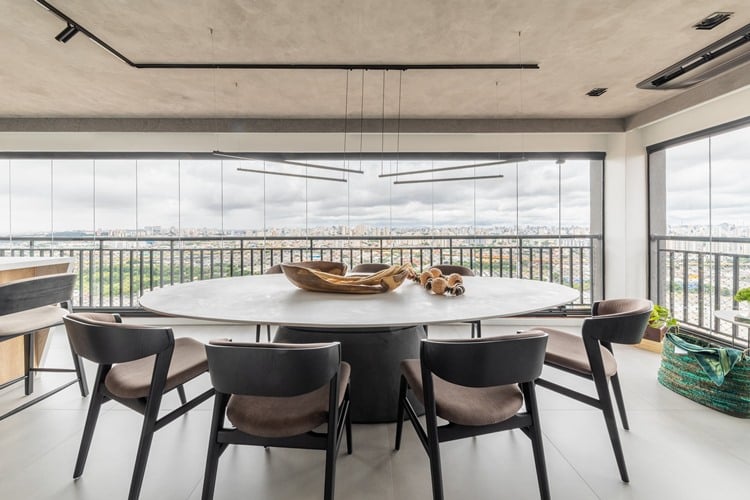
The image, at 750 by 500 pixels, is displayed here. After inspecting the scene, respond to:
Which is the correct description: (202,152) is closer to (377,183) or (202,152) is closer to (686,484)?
(377,183)

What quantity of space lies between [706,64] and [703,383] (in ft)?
8.48

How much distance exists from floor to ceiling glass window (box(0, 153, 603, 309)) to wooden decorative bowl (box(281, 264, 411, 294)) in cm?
232

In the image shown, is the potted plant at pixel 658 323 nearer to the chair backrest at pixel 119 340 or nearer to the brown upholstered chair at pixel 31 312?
the chair backrest at pixel 119 340

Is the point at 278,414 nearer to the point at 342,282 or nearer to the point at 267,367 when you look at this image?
the point at 267,367

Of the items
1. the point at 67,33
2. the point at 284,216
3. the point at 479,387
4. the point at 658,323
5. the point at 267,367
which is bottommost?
the point at 658,323

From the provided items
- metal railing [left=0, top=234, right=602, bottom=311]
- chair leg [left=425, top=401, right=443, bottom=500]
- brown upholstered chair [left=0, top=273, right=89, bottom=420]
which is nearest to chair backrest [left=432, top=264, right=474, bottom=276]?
metal railing [left=0, top=234, right=602, bottom=311]

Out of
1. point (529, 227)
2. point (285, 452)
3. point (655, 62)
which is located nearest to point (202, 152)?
point (285, 452)

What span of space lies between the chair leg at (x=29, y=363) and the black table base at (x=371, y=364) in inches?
81.3

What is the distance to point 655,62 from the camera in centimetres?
263

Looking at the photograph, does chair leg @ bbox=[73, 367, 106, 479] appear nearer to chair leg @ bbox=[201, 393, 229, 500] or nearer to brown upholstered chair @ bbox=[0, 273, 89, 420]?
chair leg @ bbox=[201, 393, 229, 500]

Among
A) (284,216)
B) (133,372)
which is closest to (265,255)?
(284,216)

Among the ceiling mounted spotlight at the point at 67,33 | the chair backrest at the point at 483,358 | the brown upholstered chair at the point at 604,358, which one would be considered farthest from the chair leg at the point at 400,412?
the ceiling mounted spotlight at the point at 67,33

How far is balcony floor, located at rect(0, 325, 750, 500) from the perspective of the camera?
58.3 inches

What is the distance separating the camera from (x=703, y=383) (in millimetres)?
2211
